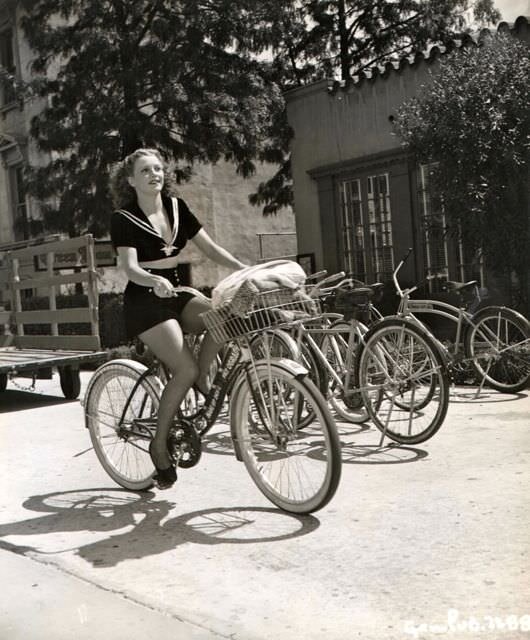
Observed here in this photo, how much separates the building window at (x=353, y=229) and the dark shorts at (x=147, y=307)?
945cm

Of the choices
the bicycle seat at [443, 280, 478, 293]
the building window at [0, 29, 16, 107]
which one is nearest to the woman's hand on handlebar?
the bicycle seat at [443, 280, 478, 293]

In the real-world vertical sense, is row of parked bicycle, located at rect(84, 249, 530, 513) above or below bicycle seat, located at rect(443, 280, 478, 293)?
below

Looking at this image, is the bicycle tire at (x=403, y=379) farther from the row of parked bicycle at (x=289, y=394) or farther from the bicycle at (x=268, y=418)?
the bicycle at (x=268, y=418)

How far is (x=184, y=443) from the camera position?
15.3ft

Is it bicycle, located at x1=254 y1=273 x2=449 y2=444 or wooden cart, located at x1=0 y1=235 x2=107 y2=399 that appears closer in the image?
bicycle, located at x1=254 y1=273 x2=449 y2=444

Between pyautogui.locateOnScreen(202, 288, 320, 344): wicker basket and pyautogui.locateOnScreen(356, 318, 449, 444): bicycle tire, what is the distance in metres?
1.38

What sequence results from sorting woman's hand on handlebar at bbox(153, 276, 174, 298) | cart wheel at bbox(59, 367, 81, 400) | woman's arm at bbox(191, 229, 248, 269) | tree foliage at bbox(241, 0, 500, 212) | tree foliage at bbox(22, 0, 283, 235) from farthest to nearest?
tree foliage at bbox(241, 0, 500, 212), tree foliage at bbox(22, 0, 283, 235), cart wheel at bbox(59, 367, 81, 400), woman's arm at bbox(191, 229, 248, 269), woman's hand on handlebar at bbox(153, 276, 174, 298)

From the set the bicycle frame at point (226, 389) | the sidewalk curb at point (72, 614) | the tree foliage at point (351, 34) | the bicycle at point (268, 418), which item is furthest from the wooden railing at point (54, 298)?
the tree foliage at point (351, 34)

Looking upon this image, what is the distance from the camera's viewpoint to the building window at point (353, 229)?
14.0 metres

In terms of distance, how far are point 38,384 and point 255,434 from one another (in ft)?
25.6

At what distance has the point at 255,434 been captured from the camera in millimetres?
4594

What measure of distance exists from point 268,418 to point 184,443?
517mm

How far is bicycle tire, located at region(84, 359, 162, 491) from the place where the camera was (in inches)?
198

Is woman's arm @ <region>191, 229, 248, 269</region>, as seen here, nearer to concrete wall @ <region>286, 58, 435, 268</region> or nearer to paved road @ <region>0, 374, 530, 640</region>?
paved road @ <region>0, 374, 530, 640</region>
